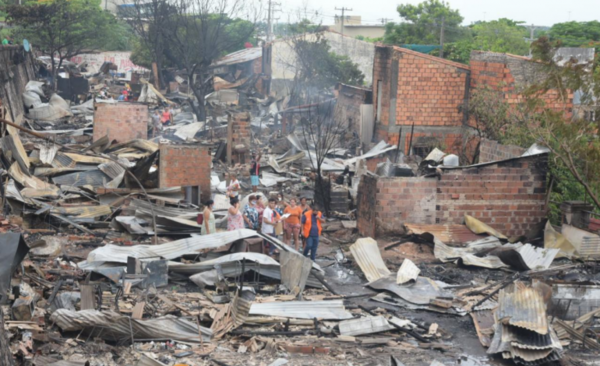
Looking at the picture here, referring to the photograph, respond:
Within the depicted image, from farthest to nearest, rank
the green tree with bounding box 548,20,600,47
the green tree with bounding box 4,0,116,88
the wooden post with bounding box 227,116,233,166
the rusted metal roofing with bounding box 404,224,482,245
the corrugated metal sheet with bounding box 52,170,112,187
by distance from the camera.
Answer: the green tree with bounding box 548,20,600,47 < the green tree with bounding box 4,0,116,88 < the wooden post with bounding box 227,116,233,166 < the corrugated metal sheet with bounding box 52,170,112,187 < the rusted metal roofing with bounding box 404,224,482,245

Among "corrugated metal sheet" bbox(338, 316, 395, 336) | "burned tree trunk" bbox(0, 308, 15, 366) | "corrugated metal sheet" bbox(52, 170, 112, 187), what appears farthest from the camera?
"corrugated metal sheet" bbox(52, 170, 112, 187)

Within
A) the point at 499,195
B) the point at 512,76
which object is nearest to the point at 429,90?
the point at 512,76

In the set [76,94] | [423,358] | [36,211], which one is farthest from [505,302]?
[76,94]

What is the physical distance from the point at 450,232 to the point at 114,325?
24.5 feet

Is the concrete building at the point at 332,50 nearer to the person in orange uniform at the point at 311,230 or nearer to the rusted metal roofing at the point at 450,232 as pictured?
the rusted metal roofing at the point at 450,232

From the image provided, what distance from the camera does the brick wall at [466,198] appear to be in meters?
14.0

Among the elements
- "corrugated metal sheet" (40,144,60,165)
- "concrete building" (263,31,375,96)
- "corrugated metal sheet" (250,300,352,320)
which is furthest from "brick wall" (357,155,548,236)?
"concrete building" (263,31,375,96)

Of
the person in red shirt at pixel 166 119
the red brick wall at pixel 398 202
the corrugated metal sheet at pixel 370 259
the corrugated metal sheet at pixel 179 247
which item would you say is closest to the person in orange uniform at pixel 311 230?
the corrugated metal sheet at pixel 370 259

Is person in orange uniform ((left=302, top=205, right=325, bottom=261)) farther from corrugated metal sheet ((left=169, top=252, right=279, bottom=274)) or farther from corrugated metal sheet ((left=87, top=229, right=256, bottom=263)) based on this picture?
corrugated metal sheet ((left=169, top=252, right=279, bottom=274))

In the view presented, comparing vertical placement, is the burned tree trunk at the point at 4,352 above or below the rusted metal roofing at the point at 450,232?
above

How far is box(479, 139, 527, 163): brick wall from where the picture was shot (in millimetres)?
15617

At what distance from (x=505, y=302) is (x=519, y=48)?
42.2m

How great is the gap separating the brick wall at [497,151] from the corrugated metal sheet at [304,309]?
7264 millimetres

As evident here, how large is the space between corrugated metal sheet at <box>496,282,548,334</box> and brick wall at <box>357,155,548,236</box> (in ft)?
15.8
